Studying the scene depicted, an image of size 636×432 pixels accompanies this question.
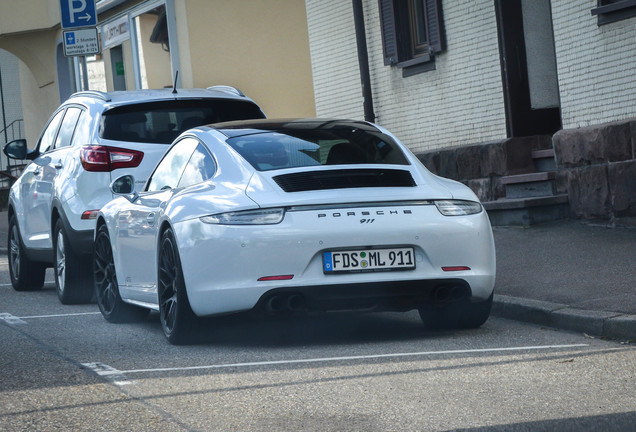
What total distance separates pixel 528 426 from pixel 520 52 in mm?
9627

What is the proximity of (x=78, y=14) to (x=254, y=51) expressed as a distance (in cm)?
743

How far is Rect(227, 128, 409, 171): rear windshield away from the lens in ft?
Result: 24.1

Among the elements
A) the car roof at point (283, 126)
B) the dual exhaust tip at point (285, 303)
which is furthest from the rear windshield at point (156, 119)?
the dual exhaust tip at point (285, 303)

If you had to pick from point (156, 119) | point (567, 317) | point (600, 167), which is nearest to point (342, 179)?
point (567, 317)

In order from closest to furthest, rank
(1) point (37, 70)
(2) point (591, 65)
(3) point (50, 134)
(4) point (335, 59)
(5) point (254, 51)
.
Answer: (3) point (50, 134) → (2) point (591, 65) → (4) point (335, 59) → (5) point (254, 51) → (1) point (37, 70)

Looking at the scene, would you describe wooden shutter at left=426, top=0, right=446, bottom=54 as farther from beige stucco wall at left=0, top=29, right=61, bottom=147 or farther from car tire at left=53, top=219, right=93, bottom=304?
beige stucco wall at left=0, top=29, right=61, bottom=147

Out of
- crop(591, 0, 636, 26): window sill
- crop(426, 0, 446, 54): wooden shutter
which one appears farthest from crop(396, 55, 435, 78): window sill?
crop(591, 0, 636, 26): window sill

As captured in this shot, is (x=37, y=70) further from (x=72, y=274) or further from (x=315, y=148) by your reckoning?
(x=315, y=148)

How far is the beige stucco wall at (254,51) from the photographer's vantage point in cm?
2255

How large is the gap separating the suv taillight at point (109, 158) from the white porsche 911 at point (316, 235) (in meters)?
2.18

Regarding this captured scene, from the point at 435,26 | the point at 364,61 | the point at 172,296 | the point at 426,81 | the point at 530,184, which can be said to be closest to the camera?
A: the point at 172,296

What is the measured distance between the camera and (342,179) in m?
7.07

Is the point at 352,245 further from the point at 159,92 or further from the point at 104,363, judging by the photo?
the point at 159,92

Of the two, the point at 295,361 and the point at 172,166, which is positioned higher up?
the point at 172,166
